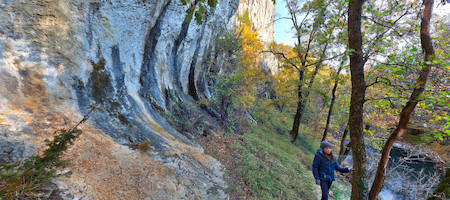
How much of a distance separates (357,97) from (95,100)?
240 inches

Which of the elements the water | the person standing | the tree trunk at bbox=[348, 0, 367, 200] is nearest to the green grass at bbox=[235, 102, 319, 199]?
the person standing

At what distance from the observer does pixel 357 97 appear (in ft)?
11.4

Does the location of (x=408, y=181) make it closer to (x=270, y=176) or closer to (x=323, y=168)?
(x=270, y=176)

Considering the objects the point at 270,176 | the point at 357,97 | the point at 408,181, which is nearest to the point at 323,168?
the point at 357,97

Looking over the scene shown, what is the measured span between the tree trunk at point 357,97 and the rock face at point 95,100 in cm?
305

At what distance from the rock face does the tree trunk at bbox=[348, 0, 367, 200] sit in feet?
10.00

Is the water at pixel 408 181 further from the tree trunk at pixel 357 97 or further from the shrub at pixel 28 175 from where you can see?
the shrub at pixel 28 175

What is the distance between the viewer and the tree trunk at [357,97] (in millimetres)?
3336

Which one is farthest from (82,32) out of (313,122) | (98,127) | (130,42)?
(313,122)

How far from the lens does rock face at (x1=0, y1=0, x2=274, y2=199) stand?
3131 millimetres

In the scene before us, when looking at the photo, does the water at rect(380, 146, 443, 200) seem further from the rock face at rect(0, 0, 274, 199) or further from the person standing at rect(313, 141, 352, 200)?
the rock face at rect(0, 0, 274, 199)

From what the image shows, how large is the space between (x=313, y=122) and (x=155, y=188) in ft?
52.8

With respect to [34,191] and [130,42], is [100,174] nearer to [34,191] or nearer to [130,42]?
[34,191]

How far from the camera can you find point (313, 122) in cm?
1652
